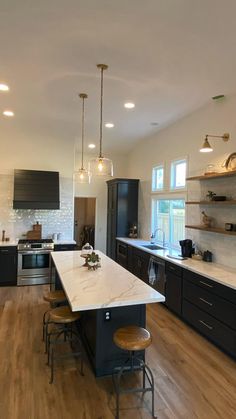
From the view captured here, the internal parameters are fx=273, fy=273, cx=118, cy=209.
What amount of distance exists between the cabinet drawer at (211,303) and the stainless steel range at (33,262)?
10.1ft

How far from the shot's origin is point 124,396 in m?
2.42

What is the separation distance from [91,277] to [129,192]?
428 centimetres

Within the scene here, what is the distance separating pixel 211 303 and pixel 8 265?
13.1 ft

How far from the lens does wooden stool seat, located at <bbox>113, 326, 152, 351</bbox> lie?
227 centimetres

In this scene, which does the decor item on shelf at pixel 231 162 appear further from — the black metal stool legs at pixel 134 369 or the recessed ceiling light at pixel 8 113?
the recessed ceiling light at pixel 8 113

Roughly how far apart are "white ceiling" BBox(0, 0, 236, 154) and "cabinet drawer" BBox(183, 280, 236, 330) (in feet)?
8.73

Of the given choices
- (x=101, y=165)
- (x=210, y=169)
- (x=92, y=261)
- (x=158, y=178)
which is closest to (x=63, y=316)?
(x=92, y=261)

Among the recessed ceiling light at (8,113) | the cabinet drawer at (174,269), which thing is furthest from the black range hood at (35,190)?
the cabinet drawer at (174,269)

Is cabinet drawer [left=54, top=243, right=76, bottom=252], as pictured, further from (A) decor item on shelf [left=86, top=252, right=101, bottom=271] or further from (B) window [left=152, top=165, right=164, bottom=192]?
(A) decor item on shelf [left=86, top=252, right=101, bottom=271]

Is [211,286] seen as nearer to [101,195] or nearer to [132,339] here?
[132,339]

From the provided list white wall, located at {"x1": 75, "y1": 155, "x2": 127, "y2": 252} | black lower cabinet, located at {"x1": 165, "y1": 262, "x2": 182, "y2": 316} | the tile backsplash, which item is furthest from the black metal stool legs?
white wall, located at {"x1": 75, "y1": 155, "x2": 127, "y2": 252}

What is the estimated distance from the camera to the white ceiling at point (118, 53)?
7.31ft

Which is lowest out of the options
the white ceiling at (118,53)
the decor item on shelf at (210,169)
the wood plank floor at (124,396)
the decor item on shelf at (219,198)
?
the wood plank floor at (124,396)

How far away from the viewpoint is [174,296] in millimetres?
4203
